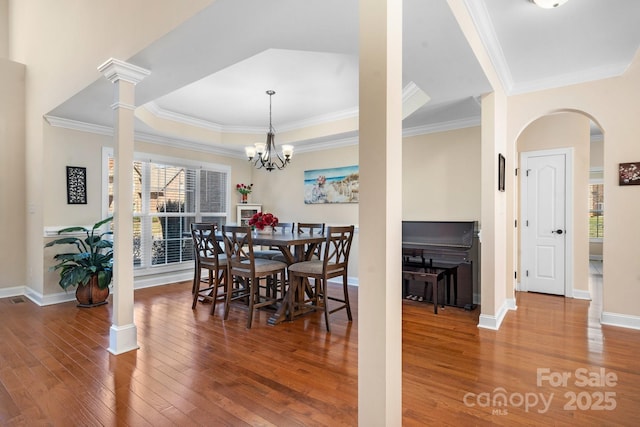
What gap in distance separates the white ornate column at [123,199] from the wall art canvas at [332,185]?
133 inches

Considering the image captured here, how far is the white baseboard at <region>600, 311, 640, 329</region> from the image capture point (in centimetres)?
320

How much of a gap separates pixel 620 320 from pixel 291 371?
339cm

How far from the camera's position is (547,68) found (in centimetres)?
323

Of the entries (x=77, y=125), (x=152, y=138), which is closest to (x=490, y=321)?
(x=152, y=138)

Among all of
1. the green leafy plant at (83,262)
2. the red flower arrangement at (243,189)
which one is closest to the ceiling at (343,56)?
the green leafy plant at (83,262)

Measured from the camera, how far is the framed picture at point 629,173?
3.16 metres

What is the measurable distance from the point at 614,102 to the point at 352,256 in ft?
12.3

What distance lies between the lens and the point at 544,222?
15.3ft

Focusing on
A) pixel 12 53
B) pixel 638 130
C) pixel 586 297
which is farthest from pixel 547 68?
pixel 12 53

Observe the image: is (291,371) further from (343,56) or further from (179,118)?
(179,118)

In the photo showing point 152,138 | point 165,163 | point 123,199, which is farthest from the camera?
point 165,163

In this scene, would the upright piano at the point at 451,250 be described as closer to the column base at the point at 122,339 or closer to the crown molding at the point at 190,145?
the column base at the point at 122,339

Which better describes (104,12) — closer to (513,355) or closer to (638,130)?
(513,355)

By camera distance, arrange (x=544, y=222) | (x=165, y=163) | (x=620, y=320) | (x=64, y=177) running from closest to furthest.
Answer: (x=620, y=320) → (x=64, y=177) → (x=544, y=222) → (x=165, y=163)
